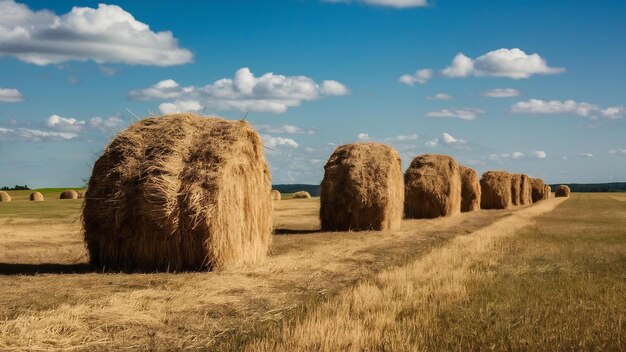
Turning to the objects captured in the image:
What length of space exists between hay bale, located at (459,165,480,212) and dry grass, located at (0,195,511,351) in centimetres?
2070

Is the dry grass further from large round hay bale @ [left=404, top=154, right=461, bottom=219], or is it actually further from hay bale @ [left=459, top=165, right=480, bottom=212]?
hay bale @ [left=459, top=165, right=480, bottom=212]

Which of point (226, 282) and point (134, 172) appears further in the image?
point (134, 172)

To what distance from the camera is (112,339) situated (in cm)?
684

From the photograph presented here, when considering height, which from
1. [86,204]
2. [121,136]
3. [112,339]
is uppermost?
[121,136]

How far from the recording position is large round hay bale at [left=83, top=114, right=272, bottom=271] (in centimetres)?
1164

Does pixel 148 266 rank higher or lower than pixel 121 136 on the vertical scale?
lower

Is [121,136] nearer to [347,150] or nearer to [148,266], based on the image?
[148,266]

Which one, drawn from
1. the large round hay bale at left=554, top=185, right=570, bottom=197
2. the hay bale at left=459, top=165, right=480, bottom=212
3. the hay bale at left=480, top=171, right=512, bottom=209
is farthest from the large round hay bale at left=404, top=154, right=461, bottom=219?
the large round hay bale at left=554, top=185, right=570, bottom=197

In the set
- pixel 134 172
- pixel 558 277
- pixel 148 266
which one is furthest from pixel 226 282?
pixel 558 277

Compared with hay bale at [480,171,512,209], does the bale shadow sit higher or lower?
lower

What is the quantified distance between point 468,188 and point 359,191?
16744mm

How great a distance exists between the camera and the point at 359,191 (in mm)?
21391

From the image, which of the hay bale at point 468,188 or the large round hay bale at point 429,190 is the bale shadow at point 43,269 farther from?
the hay bale at point 468,188

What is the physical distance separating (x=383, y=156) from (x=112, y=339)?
16346 mm
